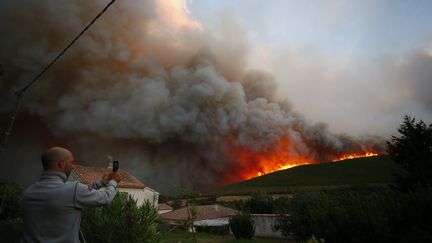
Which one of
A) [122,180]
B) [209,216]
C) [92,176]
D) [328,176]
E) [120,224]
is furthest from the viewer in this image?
[328,176]

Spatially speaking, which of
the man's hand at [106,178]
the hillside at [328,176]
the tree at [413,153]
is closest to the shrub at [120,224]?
the man's hand at [106,178]

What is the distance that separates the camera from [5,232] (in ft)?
25.2

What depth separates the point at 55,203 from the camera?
288 cm

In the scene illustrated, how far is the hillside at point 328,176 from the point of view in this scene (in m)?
93.3

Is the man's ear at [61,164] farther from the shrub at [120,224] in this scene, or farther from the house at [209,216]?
the house at [209,216]

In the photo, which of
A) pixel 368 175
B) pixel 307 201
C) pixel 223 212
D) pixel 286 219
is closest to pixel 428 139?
pixel 307 201

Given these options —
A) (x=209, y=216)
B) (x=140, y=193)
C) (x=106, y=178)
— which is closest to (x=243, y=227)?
(x=140, y=193)

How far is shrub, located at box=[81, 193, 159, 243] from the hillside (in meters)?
86.7

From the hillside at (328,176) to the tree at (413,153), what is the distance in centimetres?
6163

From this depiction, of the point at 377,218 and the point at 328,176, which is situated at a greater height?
the point at 328,176

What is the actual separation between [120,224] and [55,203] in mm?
8352

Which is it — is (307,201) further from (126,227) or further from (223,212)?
(223,212)

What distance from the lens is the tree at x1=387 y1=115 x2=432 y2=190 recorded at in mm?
Answer: 26500

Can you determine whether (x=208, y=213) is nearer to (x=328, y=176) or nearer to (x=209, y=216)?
(x=209, y=216)
